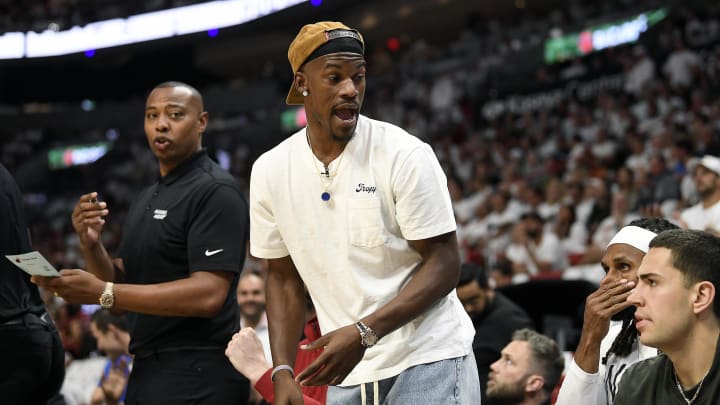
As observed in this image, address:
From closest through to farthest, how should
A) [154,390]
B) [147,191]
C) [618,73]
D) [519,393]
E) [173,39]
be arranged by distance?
[154,390] → [147,191] → [519,393] → [618,73] → [173,39]

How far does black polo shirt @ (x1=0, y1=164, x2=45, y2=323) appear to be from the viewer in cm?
374

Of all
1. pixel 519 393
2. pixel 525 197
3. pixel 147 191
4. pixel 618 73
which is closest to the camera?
pixel 147 191

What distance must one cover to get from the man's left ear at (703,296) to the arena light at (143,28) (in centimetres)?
1895

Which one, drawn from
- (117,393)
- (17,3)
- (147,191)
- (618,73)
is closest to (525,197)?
(618,73)

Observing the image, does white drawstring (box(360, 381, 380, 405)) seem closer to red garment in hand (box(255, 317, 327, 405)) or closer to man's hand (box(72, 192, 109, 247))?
red garment in hand (box(255, 317, 327, 405))

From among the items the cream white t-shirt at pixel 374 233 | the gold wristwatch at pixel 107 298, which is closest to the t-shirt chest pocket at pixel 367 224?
the cream white t-shirt at pixel 374 233

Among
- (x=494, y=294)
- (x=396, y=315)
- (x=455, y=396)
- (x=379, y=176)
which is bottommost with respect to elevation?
(x=494, y=294)

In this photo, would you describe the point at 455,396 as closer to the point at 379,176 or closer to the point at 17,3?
the point at 379,176

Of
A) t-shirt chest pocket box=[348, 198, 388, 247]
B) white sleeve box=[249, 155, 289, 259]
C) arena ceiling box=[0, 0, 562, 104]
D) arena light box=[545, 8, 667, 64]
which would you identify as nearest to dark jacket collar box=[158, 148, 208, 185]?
white sleeve box=[249, 155, 289, 259]

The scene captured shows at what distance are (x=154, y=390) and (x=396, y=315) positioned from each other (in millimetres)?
1485

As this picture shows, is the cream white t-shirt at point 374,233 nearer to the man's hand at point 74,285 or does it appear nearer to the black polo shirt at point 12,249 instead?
the man's hand at point 74,285

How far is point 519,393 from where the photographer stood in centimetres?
460

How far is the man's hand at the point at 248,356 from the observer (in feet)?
9.54

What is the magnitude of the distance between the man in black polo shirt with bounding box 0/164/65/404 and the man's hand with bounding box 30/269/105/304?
35 centimetres
